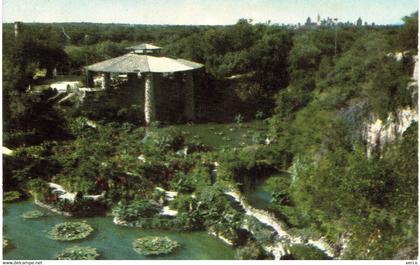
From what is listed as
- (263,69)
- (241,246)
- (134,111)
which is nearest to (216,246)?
(241,246)

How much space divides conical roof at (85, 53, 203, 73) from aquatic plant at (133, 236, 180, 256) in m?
13.2

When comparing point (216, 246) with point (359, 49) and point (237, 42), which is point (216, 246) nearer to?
point (359, 49)

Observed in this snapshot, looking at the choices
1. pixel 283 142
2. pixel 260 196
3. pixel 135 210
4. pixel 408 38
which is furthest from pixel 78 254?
pixel 408 38

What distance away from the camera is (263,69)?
29500 mm

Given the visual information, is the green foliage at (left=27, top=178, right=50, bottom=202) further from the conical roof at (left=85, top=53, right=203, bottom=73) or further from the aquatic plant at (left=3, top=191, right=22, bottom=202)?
the conical roof at (left=85, top=53, right=203, bottom=73)

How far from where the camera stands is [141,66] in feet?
82.0

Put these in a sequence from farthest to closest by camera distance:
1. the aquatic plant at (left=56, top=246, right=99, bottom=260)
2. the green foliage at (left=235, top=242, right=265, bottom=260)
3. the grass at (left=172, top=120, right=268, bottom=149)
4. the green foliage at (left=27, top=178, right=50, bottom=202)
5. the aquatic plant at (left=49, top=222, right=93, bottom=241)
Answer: the grass at (left=172, top=120, right=268, bottom=149), the green foliage at (left=27, top=178, right=50, bottom=202), the aquatic plant at (left=49, top=222, right=93, bottom=241), the aquatic plant at (left=56, top=246, right=99, bottom=260), the green foliage at (left=235, top=242, right=265, bottom=260)

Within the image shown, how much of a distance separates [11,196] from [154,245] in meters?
5.40

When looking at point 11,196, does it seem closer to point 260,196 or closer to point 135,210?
point 135,210

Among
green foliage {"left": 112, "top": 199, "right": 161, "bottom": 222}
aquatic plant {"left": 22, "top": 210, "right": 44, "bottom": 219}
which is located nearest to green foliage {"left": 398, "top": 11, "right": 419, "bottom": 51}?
green foliage {"left": 112, "top": 199, "right": 161, "bottom": 222}

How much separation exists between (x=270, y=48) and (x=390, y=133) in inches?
625

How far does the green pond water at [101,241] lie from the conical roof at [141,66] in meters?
11.9

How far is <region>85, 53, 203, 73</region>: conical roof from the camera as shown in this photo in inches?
969

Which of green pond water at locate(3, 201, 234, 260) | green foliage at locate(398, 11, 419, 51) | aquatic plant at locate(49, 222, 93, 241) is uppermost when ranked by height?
green foliage at locate(398, 11, 419, 51)
